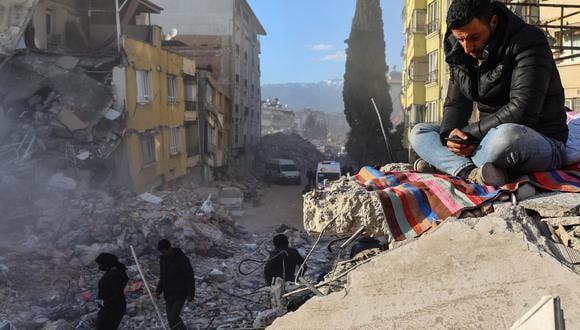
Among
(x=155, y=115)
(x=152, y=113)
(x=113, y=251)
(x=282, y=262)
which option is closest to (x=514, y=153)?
(x=282, y=262)

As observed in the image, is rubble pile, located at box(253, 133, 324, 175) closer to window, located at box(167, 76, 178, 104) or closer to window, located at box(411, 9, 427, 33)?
window, located at box(167, 76, 178, 104)

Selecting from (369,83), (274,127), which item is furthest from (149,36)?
(274,127)

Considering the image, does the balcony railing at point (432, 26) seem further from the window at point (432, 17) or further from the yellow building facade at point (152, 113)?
the yellow building facade at point (152, 113)

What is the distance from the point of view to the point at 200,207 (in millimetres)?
18922

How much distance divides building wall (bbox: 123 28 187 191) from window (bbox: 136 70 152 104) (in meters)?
0.19

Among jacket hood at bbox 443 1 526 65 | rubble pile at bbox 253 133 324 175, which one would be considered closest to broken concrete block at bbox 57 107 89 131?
jacket hood at bbox 443 1 526 65

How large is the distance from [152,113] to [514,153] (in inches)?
757

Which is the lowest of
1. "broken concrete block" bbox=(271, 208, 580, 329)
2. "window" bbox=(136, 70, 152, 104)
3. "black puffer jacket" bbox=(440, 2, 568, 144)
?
"broken concrete block" bbox=(271, 208, 580, 329)

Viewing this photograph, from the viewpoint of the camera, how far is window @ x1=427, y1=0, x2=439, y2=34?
23172mm

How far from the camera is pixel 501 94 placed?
3055 mm

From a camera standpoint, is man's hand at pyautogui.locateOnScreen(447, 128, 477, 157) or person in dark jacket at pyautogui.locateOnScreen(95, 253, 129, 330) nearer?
man's hand at pyautogui.locateOnScreen(447, 128, 477, 157)

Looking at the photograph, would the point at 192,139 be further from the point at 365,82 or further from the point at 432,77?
the point at 365,82

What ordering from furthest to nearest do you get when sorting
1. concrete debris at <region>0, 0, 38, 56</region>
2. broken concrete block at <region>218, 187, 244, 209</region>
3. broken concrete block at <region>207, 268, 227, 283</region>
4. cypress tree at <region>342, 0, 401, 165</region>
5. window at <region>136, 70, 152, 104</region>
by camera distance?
cypress tree at <region>342, 0, 401, 165</region> < broken concrete block at <region>218, 187, 244, 209</region> < window at <region>136, 70, 152, 104</region> < concrete debris at <region>0, 0, 38, 56</region> < broken concrete block at <region>207, 268, 227, 283</region>

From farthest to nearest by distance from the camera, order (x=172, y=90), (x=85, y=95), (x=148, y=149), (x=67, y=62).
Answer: (x=172, y=90) → (x=148, y=149) → (x=67, y=62) → (x=85, y=95)
